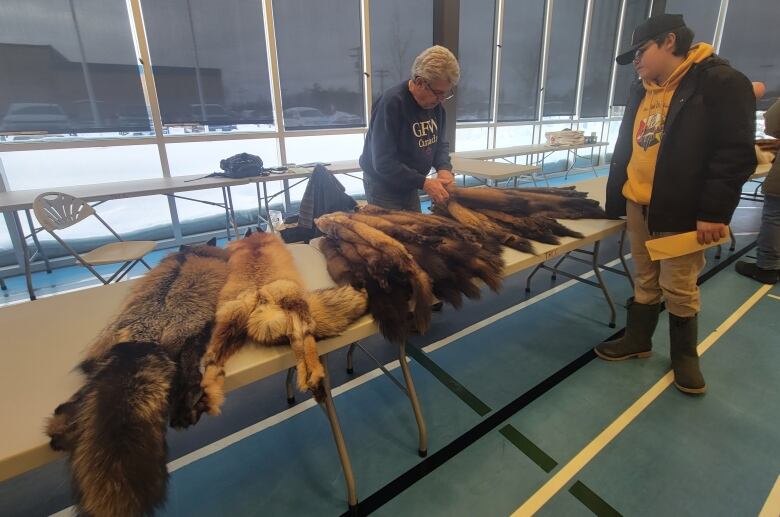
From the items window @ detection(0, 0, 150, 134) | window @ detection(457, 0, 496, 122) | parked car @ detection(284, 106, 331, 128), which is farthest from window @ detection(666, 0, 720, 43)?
window @ detection(0, 0, 150, 134)

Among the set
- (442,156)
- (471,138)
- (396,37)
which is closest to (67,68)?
(442,156)

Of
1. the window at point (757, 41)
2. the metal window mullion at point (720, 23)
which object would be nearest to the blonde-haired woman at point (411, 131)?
the window at point (757, 41)

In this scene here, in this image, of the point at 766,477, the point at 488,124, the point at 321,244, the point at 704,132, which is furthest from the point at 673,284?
the point at 488,124

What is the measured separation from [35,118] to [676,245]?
5.17 m

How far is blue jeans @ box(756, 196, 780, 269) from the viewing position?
3.17 metres

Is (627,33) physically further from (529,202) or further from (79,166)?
A: (79,166)

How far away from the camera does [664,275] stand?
1.99m

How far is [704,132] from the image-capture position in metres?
1.66

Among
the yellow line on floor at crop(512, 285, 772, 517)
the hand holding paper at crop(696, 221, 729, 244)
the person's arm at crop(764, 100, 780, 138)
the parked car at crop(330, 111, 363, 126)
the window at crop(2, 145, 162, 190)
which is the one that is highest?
the parked car at crop(330, 111, 363, 126)

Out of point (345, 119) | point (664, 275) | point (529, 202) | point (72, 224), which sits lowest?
point (664, 275)

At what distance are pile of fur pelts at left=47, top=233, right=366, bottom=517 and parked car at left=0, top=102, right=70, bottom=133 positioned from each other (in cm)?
350

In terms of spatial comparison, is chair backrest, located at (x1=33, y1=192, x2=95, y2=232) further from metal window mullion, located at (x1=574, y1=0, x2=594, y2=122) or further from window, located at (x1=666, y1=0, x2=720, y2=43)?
window, located at (x1=666, y1=0, x2=720, y2=43)

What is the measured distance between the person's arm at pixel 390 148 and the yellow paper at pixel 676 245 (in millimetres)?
1224

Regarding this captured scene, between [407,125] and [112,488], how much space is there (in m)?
2.04
